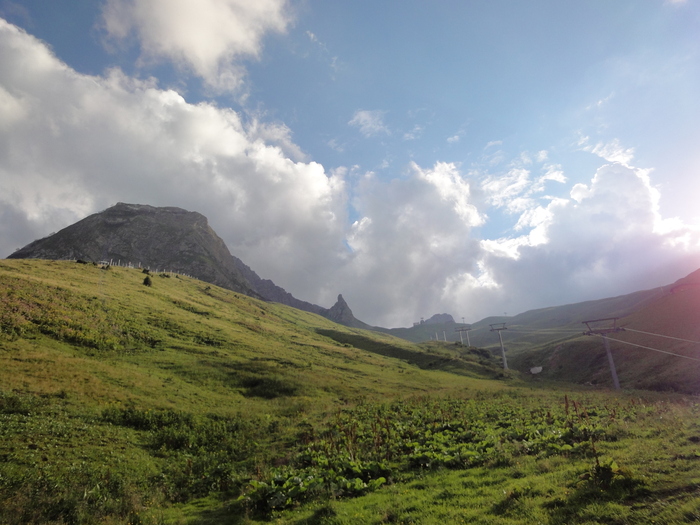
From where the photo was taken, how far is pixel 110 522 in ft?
45.4

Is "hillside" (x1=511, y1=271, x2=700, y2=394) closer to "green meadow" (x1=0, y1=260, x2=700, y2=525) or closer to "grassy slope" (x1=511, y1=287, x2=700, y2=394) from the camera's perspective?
"grassy slope" (x1=511, y1=287, x2=700, y2=394)

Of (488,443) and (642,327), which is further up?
(642,327)

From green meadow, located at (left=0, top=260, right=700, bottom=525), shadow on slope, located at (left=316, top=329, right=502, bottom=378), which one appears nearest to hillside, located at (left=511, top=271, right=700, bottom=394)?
shadow on slope, located at (left=316, top=329, right=502, bottom=378)

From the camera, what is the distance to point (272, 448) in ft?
86.8

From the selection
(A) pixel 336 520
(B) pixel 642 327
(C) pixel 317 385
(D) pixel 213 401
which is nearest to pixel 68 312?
(D) pixel 213 401

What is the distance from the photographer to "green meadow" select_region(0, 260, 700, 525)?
11625mm

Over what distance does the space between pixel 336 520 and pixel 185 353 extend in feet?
167

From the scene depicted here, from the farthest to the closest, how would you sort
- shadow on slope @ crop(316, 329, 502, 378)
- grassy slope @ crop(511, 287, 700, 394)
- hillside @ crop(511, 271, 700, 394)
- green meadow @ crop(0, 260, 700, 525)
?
shadow on slope @ crop(316, 329, 502, 378) < hillside @ crop(511, 271, 700, 394) < grassy slope @ crop(511, 287, 700, 394) < green meadow @ crop(0, 260, 700, 525)

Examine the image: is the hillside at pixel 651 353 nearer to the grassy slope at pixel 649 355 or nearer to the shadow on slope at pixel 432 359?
the grassy slope at pixel 649 355

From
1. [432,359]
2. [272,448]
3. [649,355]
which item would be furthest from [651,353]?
[272,448]

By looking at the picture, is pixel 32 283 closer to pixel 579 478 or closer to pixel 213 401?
pixel 213 401

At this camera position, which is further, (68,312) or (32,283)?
(32,283)

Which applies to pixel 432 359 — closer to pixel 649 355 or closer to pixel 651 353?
pixel 649 355

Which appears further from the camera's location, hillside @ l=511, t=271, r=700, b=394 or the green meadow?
hillside @ l=511, t=271, r=700, b=394
